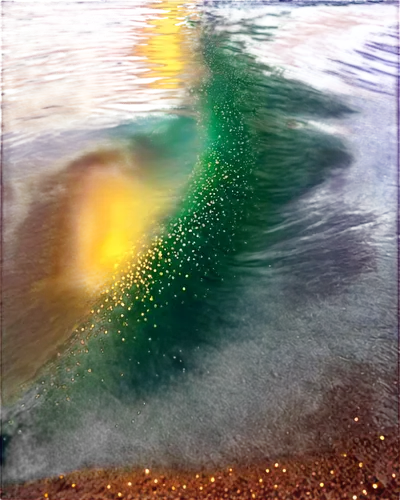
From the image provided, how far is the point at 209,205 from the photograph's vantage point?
476cm

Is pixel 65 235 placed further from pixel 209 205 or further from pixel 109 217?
pixel 209 205

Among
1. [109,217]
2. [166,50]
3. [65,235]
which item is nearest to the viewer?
[65,235]

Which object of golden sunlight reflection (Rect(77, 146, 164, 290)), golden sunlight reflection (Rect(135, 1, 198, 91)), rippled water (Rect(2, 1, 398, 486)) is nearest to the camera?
rippled water (Rect(2, 1, 398, 486))

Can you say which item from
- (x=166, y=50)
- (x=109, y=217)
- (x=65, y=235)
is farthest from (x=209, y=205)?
(x=166, y=50)

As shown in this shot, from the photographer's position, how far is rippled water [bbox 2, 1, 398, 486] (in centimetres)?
324

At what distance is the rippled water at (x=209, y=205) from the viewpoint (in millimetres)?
3236

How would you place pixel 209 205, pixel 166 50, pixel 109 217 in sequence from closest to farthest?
pixel 109 217 < pixel 209 205 < pixel 166 50

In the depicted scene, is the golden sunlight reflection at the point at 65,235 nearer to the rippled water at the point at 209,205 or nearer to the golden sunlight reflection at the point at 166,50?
the rippled water at the point at 209,205

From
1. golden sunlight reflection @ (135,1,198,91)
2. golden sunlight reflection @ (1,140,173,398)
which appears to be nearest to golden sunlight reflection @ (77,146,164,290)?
golden sunlight reflection @ (1,140,173,398)

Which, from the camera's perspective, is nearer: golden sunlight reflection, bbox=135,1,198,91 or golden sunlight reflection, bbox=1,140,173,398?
golden sunlight reflection, bbox=1,140,173,398

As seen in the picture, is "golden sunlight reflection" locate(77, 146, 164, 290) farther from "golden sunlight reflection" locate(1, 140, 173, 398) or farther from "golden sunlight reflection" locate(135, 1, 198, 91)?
"golden sunlight reflection" locate(135, 1, 198, 91)

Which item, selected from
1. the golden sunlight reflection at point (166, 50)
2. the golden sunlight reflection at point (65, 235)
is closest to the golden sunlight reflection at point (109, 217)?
the golden sunlight reflection at point (65, 235)

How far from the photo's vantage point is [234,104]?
23.5 ft

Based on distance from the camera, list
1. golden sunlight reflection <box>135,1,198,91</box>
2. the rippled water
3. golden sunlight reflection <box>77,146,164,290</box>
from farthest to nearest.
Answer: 1. golden sunlight reflection <box>135,1,198,91</box>
2. golden sunlight reflection <box>77,146,164,290</box>
3. the rippled water
